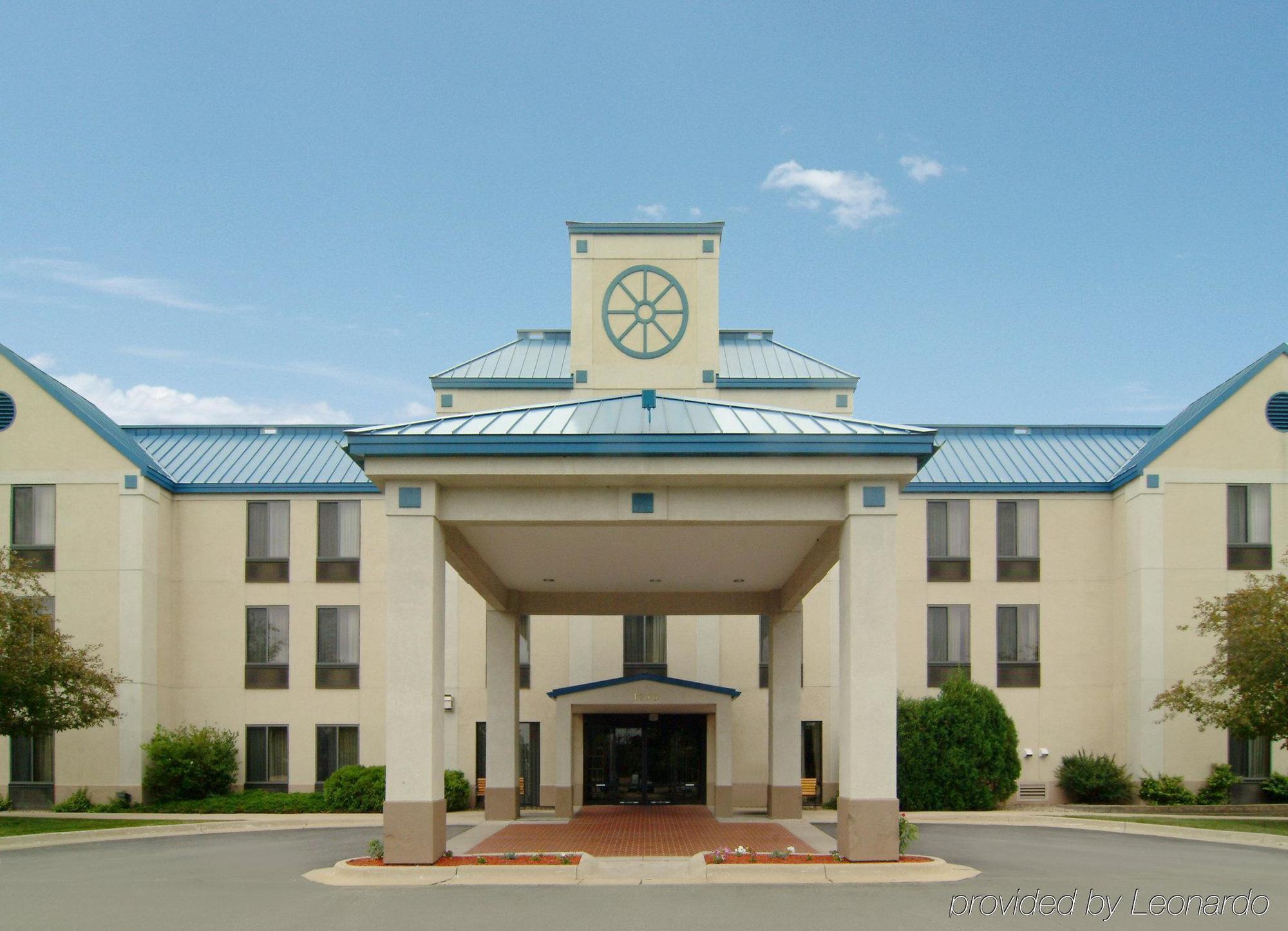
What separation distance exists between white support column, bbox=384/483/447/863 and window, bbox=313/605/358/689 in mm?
15739

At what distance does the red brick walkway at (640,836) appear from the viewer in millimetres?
21703

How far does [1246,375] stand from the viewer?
109 feet

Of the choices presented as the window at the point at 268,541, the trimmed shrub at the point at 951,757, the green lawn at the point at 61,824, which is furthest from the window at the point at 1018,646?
the green lawn at the point at 61,824

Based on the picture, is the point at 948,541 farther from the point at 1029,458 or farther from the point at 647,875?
the point at 647,875

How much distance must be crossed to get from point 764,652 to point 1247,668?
12211 mm

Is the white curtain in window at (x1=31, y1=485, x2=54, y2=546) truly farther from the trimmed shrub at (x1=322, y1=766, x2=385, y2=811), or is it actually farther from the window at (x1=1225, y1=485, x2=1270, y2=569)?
the window at (x1=1225, y1=485, x2=1270, y2=569)

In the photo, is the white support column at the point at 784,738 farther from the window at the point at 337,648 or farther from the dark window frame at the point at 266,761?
the dark window frame at the point at 266,761

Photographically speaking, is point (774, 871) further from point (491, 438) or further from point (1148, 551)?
point (1148, 551)

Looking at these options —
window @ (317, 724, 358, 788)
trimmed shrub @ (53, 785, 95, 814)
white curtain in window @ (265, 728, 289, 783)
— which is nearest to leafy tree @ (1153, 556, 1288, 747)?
window @ (317, 724, 358, 788)

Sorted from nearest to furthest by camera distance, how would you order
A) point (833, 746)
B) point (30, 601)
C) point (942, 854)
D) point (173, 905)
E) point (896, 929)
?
1. point (896, 929)
2. point (173, 905)
3. point (942, 854)
4. point (30, 601)
5. point (833, 746)

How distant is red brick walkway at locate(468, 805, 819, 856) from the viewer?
854 inches

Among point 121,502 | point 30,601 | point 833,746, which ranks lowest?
point 833,746

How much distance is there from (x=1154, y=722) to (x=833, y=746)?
26.5 feet

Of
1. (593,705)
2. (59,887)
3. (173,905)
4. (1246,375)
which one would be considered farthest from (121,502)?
(1246,375)
